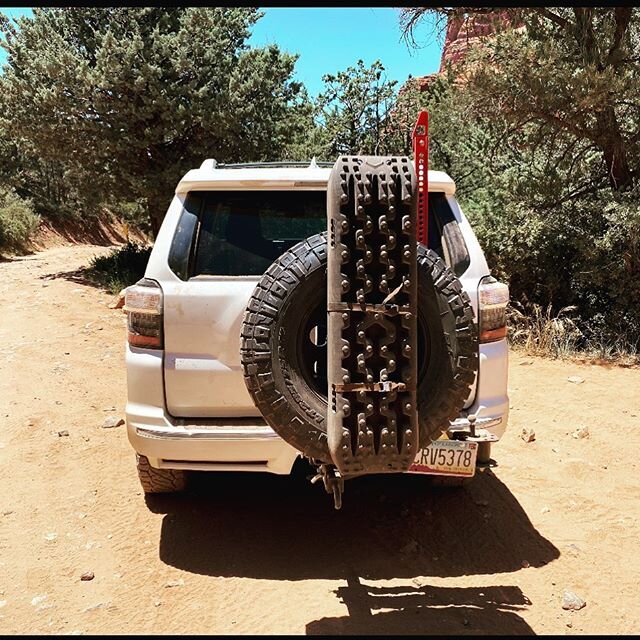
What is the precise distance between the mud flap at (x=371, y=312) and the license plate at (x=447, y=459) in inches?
28.4

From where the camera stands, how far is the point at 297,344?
99.0 inches

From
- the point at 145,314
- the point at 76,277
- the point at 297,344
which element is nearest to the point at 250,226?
the point at 145,314

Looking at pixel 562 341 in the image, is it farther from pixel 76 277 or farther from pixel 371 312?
pixel 76 277

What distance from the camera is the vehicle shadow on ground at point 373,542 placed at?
282 centimetres

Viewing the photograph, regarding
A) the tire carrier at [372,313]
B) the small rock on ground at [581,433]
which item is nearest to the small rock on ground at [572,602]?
the tire carrier at [372,313]

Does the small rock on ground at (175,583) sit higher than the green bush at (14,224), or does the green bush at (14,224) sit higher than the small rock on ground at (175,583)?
the green bush at (14,224)

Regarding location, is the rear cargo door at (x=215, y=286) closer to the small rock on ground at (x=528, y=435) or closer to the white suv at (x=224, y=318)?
the white suv at (x=224, y=318)

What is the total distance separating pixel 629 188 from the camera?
8.62 metres

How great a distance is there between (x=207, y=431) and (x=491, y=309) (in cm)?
156

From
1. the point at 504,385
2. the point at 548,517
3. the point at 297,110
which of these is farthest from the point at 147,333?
the point at 297,110

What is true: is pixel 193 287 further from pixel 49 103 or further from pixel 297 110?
pixel 297 110

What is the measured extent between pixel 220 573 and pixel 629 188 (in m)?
7.86

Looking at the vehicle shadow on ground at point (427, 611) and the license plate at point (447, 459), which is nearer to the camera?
the vehicle shadow on ground at point (427, 611)

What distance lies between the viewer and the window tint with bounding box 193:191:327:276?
3.22 m
